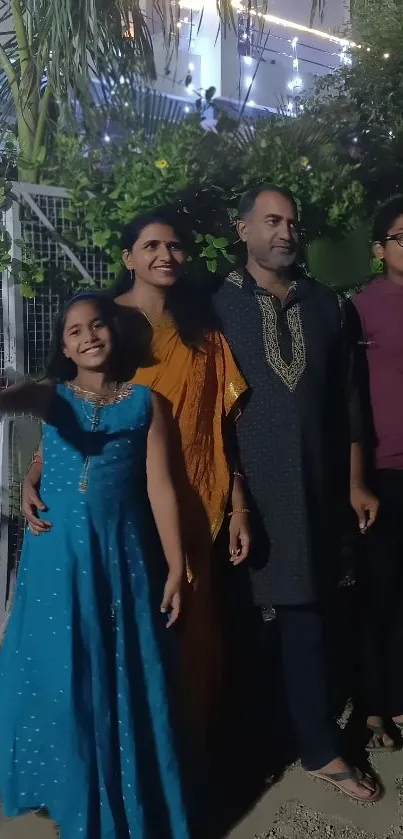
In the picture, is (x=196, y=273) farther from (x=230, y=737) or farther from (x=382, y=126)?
(x=230, y=737)

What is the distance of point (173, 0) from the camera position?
2244 millimetres

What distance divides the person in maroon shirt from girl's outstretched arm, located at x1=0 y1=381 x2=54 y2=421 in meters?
1.18

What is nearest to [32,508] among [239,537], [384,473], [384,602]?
[239,537]

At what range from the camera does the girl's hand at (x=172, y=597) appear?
2.16 meters

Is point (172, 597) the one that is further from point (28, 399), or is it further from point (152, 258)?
point (152, 258)

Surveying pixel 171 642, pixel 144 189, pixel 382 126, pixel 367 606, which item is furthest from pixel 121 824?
pixel 382 126

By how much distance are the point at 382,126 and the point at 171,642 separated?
194cm

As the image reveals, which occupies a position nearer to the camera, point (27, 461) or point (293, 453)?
point (27, 461)

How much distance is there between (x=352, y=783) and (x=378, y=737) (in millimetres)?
384

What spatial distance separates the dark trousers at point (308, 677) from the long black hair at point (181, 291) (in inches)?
36.5

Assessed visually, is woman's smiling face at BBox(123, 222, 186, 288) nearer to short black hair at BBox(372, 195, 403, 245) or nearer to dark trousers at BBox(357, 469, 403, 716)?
short black hair at BBox(372, 195, 403, 245)

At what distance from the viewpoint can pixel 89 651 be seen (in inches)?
78.7

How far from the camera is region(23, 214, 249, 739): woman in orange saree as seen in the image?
217 cm

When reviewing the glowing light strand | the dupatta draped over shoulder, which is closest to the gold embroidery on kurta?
the dupatta draped over shoulder
